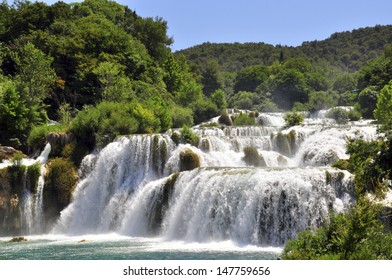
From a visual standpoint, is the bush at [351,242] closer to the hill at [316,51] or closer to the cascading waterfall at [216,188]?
the cascading waterfall at [216,188]

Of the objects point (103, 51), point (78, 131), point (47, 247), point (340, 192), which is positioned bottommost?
point (47, 247)

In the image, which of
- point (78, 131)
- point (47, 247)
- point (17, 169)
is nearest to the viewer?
point (47, 247)

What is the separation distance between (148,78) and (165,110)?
50.8ft

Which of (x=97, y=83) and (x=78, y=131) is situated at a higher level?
(x=97, y=83)

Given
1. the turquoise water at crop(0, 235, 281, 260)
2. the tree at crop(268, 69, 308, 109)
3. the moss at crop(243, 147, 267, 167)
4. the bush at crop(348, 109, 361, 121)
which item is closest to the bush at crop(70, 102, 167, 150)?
the moss at crop(243, 147, 267, 167)

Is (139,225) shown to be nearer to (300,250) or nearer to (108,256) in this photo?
(108,256)

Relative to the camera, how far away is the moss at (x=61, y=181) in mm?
32281

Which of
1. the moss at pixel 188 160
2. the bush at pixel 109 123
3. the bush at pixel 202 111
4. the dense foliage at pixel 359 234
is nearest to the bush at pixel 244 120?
the bush at pixel 202 111

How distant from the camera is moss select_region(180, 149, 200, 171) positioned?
1214 inches

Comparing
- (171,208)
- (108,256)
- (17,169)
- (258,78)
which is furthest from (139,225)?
(258,78)

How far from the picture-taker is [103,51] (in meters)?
53.4

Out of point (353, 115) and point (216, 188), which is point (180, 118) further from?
point (216, 188)

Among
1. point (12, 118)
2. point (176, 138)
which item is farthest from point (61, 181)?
point (12, 118)

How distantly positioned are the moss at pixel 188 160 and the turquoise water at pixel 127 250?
614cm
